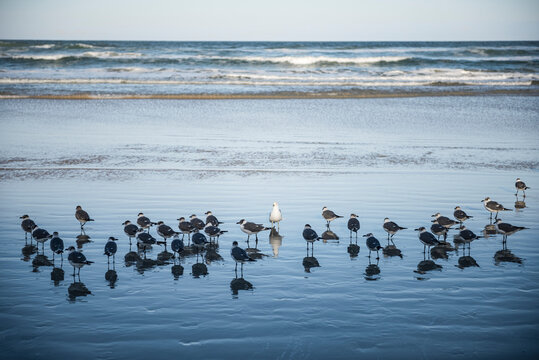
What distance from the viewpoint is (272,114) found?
30531mm

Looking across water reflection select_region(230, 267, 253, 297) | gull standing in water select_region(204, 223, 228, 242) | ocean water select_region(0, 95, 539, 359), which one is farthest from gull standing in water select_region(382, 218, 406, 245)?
water reflection select_region(230, 267, 253, 297)

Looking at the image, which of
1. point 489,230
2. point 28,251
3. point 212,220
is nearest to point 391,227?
point 489,230

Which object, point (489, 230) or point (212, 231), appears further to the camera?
point (489, 230)

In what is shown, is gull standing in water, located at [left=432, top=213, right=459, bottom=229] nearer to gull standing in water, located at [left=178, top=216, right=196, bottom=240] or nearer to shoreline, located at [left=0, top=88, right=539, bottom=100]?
gull standing in water, located at [left=178, top=216, right=196, bottom=240]

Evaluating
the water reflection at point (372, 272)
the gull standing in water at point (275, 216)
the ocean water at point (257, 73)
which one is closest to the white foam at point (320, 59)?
the ocean water at point (257, 73)

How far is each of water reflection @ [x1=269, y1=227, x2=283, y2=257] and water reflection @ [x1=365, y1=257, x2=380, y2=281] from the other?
6.13 feet

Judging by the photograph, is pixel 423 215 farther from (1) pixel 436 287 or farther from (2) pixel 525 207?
(1) pixel 436 287

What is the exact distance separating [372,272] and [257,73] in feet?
161

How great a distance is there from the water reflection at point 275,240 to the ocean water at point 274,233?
0.24ft

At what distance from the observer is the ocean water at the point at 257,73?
42656mm

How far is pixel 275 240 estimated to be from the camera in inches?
489

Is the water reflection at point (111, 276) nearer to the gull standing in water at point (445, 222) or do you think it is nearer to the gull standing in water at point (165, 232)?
the gull standing in water at point (165, 232)

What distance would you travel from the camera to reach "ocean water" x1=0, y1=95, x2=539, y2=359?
798 cm

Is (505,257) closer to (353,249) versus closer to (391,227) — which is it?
(391,227)
